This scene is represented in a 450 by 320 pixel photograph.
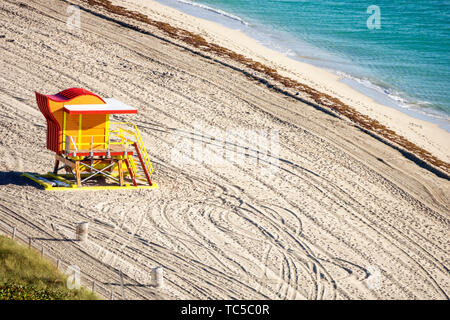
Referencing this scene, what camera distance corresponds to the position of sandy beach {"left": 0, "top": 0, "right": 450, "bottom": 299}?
66.6 feet

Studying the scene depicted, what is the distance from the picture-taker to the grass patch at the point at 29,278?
53.2ft

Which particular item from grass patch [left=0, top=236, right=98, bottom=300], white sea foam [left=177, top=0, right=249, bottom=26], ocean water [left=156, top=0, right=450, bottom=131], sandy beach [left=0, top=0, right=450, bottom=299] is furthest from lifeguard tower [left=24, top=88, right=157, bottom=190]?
white sea foam [left=177, top=0, right=249, bottom=26]

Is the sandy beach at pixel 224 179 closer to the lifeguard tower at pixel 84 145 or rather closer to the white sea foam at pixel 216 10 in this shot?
the lifeguard tower at pixel 84 145

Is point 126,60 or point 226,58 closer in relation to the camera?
point 126,60

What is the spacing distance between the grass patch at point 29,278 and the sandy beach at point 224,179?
125cm

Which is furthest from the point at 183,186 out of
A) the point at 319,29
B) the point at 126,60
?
the point at 319,29

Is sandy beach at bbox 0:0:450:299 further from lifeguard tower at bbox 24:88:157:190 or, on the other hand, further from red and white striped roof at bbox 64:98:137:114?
red and white striped roof at bbox 64:98:137:114

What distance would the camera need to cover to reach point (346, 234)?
23766mm

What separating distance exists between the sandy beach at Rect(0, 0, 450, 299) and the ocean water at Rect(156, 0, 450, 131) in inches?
180

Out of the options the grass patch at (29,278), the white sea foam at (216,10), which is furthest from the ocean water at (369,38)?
the grass patch at (29,278)

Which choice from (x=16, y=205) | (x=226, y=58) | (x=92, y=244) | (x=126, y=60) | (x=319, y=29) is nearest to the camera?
(x=92, y=244)

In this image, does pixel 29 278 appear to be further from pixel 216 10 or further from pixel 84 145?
pixel 216 10
